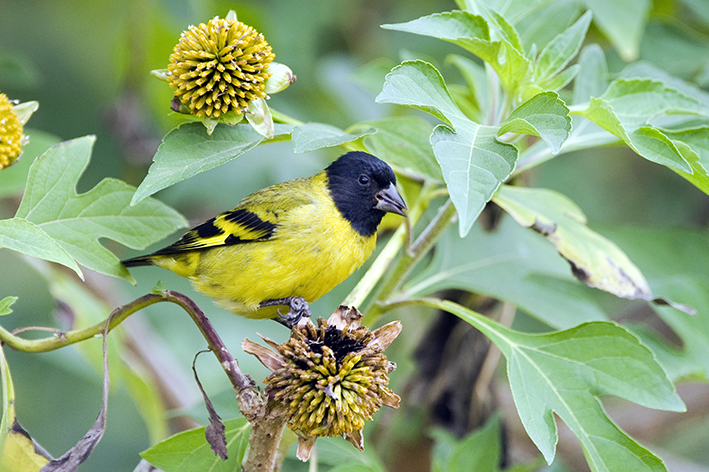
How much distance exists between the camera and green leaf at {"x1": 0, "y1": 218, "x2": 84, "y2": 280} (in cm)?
119

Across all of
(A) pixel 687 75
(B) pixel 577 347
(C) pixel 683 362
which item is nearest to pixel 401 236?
(B) pixel 577 347

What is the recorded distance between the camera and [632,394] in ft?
5.17

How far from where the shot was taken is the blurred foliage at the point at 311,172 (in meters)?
2.22

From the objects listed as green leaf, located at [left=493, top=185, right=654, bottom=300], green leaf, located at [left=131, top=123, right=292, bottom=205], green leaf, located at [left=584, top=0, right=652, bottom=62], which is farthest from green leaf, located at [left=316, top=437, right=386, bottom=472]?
green leaf, located at [left=584, top=0, right=652, bottom=62]

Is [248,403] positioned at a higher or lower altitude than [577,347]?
higher

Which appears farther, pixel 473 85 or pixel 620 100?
pixel 473 85

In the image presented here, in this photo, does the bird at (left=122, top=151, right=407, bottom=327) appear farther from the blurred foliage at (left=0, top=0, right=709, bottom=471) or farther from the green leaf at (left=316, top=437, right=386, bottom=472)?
the green leaf at (left=316, top=437, right=386, bottom=472)

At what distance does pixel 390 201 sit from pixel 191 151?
904 mm

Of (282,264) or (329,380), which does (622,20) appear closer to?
(282,264)

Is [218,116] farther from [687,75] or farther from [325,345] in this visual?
[687,75]

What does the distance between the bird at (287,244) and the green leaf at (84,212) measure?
457 millimetres

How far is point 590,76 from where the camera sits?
2.06 m

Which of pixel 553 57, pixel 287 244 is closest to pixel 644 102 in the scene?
pixel 553 57

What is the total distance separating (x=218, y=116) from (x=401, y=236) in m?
0.64
